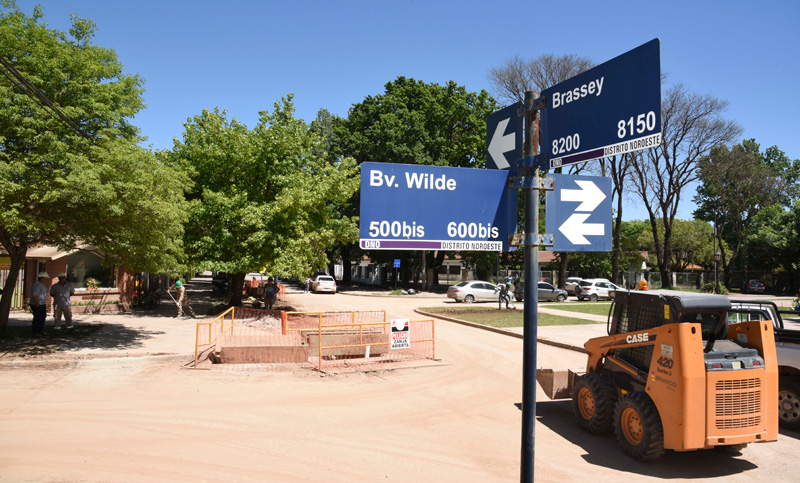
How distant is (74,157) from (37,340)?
19.2 feet

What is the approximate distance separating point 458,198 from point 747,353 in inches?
210

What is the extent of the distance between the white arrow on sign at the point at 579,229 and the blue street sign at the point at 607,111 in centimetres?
60

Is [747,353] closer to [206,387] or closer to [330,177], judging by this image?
[206,387]

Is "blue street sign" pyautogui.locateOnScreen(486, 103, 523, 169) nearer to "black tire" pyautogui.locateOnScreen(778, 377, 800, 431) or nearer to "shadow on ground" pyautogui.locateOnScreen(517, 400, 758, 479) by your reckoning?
"shadow on ground" pyautogui.locateOnScreen(517, 400, 758, 479)

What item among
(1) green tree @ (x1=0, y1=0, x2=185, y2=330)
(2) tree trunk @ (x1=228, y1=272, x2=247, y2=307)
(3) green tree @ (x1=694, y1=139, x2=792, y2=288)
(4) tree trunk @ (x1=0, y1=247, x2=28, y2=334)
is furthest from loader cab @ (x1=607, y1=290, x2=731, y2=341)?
(3) green tree @ (x1=694, y1=139, x2=792, y2=288)

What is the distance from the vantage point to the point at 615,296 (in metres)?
8.63

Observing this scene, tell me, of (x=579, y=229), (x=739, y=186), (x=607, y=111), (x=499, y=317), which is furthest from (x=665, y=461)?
(x=739, y=186)

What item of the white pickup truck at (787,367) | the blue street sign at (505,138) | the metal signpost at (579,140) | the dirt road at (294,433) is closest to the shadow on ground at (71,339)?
the dirt road at (294,433)

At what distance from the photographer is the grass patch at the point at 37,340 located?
1333 cm

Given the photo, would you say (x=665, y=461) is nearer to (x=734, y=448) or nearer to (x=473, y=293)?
(x=734, y=448)

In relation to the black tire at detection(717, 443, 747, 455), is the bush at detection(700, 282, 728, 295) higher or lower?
higher

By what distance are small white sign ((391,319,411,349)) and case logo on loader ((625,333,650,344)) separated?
23.2 ft

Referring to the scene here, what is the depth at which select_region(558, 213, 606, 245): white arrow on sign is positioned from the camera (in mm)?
3984

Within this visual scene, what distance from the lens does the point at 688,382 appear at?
20.9ft
